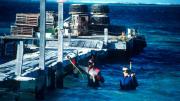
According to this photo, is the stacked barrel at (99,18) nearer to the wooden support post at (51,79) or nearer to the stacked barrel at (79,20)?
the stacked barrel at (79,20)

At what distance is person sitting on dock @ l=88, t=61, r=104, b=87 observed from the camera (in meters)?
30.2

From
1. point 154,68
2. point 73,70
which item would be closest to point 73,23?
point 154,68

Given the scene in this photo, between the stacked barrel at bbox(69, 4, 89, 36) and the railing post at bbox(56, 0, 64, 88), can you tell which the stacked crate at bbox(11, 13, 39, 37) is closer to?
the stacked barrel at bbox(69, 4, 89, 36)

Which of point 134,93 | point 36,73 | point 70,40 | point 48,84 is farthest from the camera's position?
point 70,40

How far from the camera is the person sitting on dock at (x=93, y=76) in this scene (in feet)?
98.9

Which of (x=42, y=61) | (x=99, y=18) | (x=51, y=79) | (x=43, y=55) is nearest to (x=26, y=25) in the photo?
(x=99, y=18)

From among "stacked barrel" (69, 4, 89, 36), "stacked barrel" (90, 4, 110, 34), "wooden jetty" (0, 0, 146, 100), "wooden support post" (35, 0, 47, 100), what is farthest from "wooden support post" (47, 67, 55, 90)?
"stacked barrel" (90, 4, 110, 34)

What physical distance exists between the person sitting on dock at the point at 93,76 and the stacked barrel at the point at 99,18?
19.6 metres

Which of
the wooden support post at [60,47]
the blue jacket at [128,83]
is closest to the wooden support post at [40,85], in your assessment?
the wooden support post at [60,47]

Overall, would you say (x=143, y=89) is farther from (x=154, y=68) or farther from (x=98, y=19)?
(x=98, y=19)

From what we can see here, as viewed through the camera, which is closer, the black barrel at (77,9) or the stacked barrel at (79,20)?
the stacked barrel at (79,20)

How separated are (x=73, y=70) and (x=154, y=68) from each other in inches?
463

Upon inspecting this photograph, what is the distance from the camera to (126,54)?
46031 mm

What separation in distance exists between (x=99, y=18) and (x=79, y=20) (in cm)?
468
